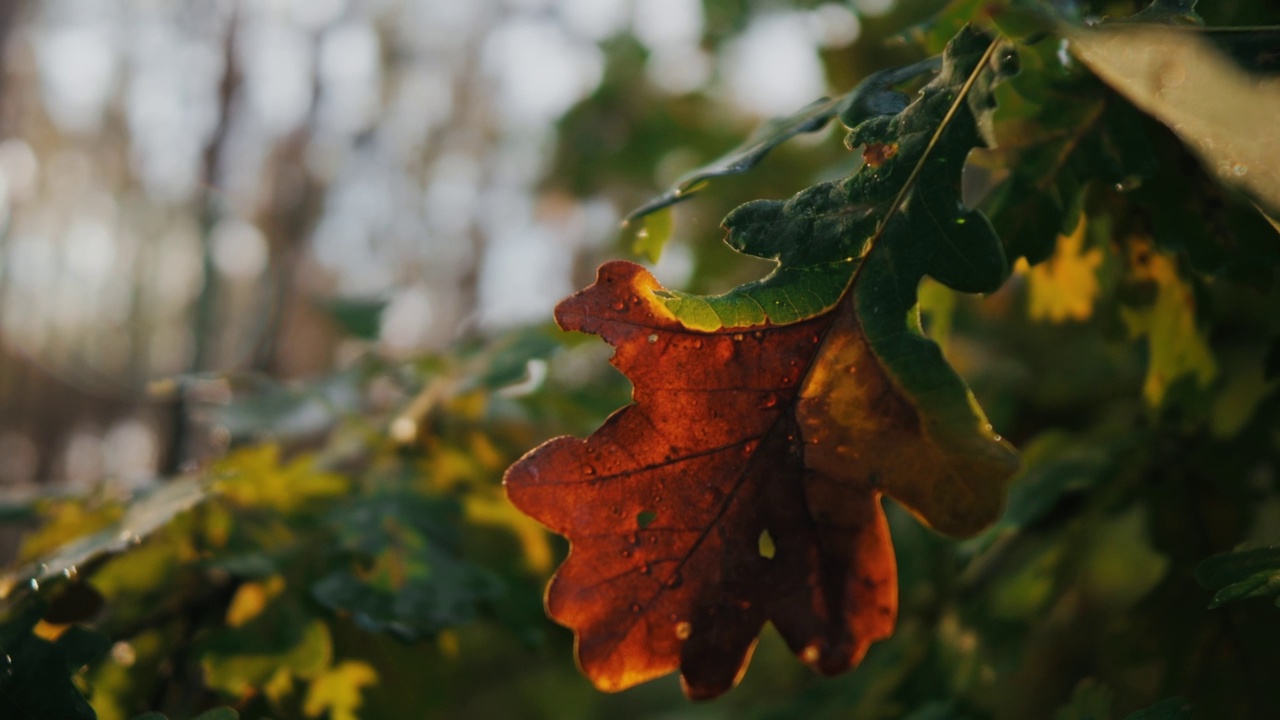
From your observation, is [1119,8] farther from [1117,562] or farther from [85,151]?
[85,151]

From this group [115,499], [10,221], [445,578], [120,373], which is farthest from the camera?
[10,221]

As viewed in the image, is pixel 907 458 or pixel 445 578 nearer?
pixel 907 458

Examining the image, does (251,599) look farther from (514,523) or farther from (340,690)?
(514,523)

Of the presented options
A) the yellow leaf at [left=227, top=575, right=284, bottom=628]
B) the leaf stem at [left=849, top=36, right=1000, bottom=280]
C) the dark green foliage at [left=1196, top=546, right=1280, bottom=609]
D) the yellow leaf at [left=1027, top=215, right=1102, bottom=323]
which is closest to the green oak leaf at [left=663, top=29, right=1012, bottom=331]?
the leaf stem at [left=849, top=36, right=1000, bottom=280]

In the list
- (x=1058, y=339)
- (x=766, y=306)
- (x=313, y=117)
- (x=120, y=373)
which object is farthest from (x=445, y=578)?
(x=120, y=373)

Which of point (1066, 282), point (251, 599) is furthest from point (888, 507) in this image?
point (251, 599)

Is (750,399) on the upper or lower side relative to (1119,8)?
lower

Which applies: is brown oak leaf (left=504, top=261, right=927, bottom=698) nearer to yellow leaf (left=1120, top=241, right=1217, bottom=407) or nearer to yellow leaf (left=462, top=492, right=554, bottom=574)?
yellow leaf (left=1120, top=241, right=1217, bottom=407)
